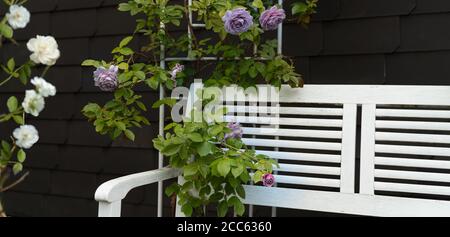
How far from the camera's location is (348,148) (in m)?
1.48

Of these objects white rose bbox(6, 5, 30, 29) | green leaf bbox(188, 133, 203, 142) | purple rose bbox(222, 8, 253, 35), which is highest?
purple rose bbox(222, 8, 253, 35)

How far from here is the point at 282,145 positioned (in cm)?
156

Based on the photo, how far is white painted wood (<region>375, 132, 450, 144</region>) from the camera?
1382mm

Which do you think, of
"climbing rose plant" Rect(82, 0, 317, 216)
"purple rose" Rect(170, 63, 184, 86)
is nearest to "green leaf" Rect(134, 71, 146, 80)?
"climbing rose plant" Rect(82, 0, 317, 216)

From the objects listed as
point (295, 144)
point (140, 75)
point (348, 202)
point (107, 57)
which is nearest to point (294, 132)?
point (295, 144)

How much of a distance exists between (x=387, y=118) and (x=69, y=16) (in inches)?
64.9

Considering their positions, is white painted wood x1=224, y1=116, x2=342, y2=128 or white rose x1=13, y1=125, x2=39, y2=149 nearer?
white rose x1=13, y1=125, x2=39, y2=149

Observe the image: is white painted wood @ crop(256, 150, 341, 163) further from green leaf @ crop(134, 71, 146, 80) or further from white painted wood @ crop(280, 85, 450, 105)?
green leaf @ crop(134, 71, 146, 80)

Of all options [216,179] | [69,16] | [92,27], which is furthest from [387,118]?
[69,16]

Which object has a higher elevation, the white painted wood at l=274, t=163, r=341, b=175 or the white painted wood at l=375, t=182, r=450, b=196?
the white painted wood at l=274, t=163, r=341, b=175

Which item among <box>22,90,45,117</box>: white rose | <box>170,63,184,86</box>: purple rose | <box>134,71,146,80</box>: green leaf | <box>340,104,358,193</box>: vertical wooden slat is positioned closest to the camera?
<box>22,90,45,117</box>: white rose
